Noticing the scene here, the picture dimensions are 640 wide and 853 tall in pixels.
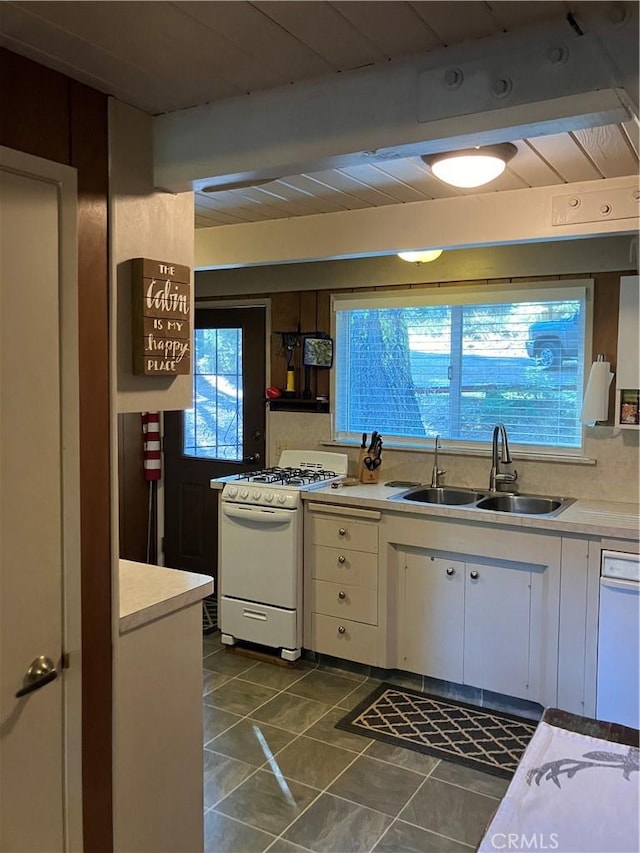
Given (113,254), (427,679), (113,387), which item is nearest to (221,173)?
(113,254)

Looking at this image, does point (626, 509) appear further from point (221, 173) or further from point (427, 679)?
point (221, 173)

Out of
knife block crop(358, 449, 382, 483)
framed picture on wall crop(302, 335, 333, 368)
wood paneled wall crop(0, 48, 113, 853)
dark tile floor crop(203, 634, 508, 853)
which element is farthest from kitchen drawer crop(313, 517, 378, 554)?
wood paneled wall crop(0, 48, 113, 853)

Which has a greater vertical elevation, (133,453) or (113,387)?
(113,387)

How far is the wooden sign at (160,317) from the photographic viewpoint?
→ 1.86m

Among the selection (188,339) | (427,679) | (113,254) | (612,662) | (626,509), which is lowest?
(427,679)

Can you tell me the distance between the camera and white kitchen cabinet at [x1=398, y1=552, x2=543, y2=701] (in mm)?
3244

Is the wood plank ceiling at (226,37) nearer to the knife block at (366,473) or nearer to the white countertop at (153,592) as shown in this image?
the white countertop at (153,592)

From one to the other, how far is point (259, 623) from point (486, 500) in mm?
1425

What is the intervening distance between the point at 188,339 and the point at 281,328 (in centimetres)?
261

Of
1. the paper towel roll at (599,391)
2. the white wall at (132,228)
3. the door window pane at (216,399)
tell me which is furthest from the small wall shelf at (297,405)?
the white wall at (132,228)

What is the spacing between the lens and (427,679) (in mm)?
3580

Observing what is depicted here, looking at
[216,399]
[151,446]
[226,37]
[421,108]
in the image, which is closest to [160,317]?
[226,37]

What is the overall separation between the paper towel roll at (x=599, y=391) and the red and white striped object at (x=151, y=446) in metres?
2.99

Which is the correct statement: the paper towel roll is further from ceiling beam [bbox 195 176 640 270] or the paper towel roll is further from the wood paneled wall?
the wood paneled wall
